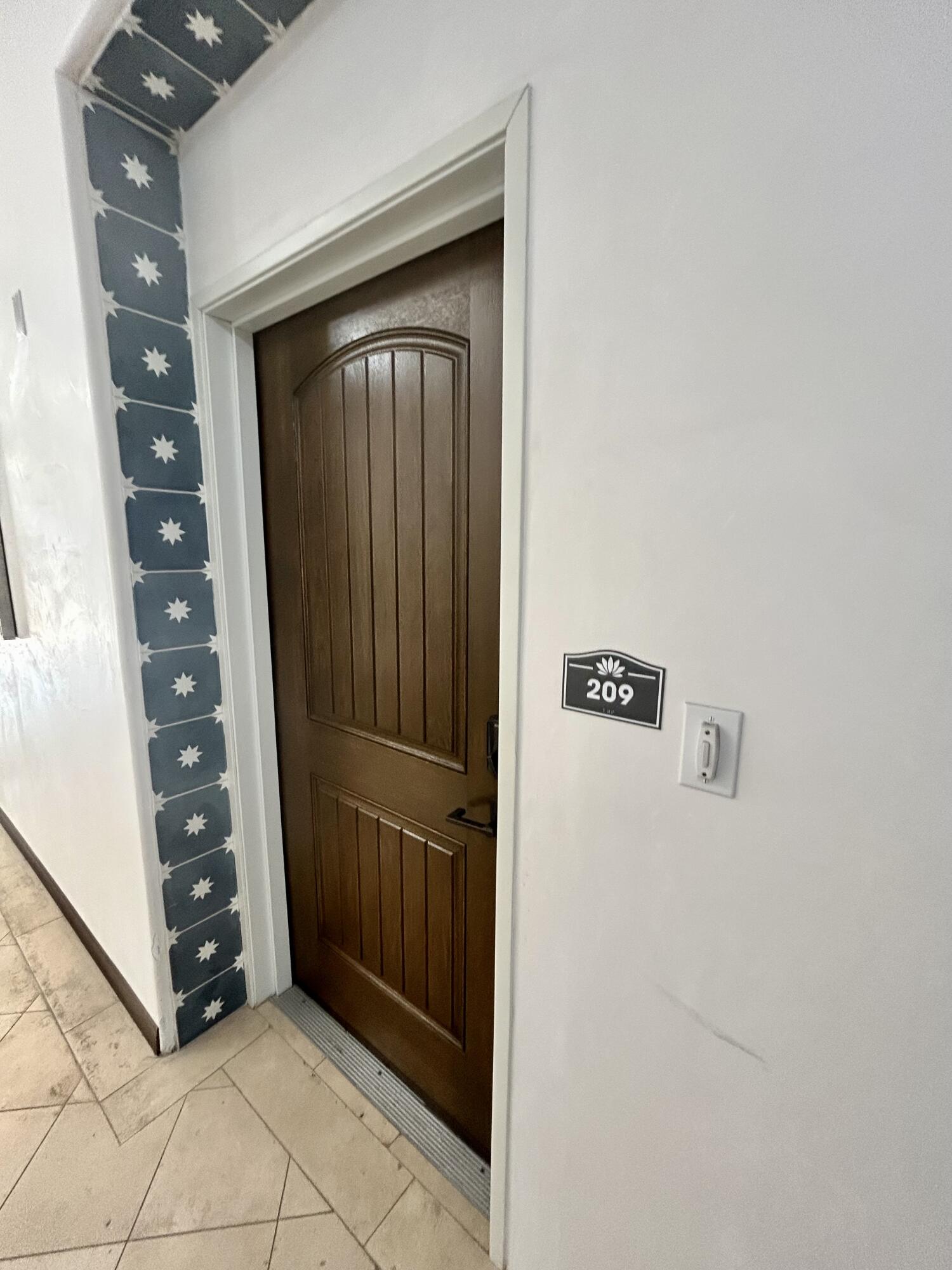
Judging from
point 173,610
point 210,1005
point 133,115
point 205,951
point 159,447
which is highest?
point 133,115

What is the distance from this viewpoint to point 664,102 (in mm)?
594

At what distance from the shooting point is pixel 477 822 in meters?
1.07

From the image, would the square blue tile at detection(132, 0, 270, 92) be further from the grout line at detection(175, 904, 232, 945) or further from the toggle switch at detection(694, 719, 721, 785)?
the grout line at detection(175, 904, 232, 945)

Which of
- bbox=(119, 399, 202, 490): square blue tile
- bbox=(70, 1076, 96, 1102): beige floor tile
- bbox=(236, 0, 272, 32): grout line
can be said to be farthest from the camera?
bbox=(70, 1076, 96, 1102): beige floor tile

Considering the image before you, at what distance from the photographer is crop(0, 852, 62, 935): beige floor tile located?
1.99m

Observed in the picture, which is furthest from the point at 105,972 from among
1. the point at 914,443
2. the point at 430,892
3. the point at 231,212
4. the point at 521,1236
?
the point at 914,443

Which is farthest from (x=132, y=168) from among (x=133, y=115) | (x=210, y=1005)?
(x=210, y=1005)

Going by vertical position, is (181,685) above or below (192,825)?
above

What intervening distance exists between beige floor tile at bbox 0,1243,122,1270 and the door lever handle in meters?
1.10

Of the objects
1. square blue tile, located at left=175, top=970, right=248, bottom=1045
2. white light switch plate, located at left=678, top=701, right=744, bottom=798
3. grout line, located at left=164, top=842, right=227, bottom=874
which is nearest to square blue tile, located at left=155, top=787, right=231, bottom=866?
grout line, located at left=164, top=842, right=227, bottom=874

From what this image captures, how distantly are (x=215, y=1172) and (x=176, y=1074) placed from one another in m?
0.32

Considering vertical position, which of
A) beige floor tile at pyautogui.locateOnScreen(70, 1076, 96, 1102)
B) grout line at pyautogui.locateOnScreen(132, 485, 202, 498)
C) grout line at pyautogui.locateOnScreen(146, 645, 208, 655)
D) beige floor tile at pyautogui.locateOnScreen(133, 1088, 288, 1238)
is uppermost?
A: grout line at pyautogui.locateOnScreen(132, 485, 202, 498)

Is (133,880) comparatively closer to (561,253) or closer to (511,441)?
(511,441)

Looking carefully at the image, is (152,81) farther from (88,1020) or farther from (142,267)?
(88,1020)
